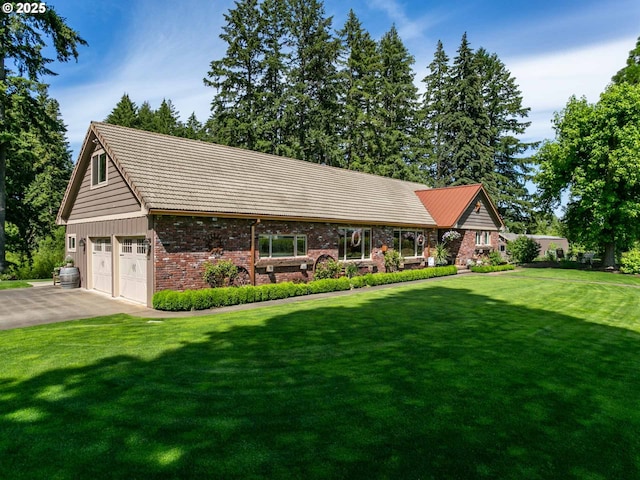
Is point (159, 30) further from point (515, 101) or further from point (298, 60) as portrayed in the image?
point (515, 101)

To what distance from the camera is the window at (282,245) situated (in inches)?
619

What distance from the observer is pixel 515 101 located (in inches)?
1823

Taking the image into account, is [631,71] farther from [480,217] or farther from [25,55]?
[25,55]

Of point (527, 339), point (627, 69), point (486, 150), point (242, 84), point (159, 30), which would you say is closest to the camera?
point (527, 339)

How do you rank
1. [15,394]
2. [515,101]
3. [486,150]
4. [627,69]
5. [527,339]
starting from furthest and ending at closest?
[515,101] → [486,150] → [627,69] → [527,339] → [15,394]

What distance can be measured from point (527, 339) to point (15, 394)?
9.27 meters

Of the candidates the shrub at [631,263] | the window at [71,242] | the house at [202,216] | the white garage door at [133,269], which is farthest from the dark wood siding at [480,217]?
the window at [71,242]

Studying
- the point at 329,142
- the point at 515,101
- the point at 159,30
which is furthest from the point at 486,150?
the point at 159,30

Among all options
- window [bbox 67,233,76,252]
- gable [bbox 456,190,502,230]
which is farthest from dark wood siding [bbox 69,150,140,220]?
gable [bbox 456,190,502,230]

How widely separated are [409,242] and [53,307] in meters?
18.4

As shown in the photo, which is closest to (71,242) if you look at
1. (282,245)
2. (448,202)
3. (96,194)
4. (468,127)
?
(96,194)

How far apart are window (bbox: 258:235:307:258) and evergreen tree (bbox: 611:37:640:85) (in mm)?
32563

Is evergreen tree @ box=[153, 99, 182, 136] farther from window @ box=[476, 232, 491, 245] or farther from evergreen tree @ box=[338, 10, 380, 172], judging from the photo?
window @ box=[476, 232, 491, 245]

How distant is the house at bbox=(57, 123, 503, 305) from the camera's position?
13008 mm
